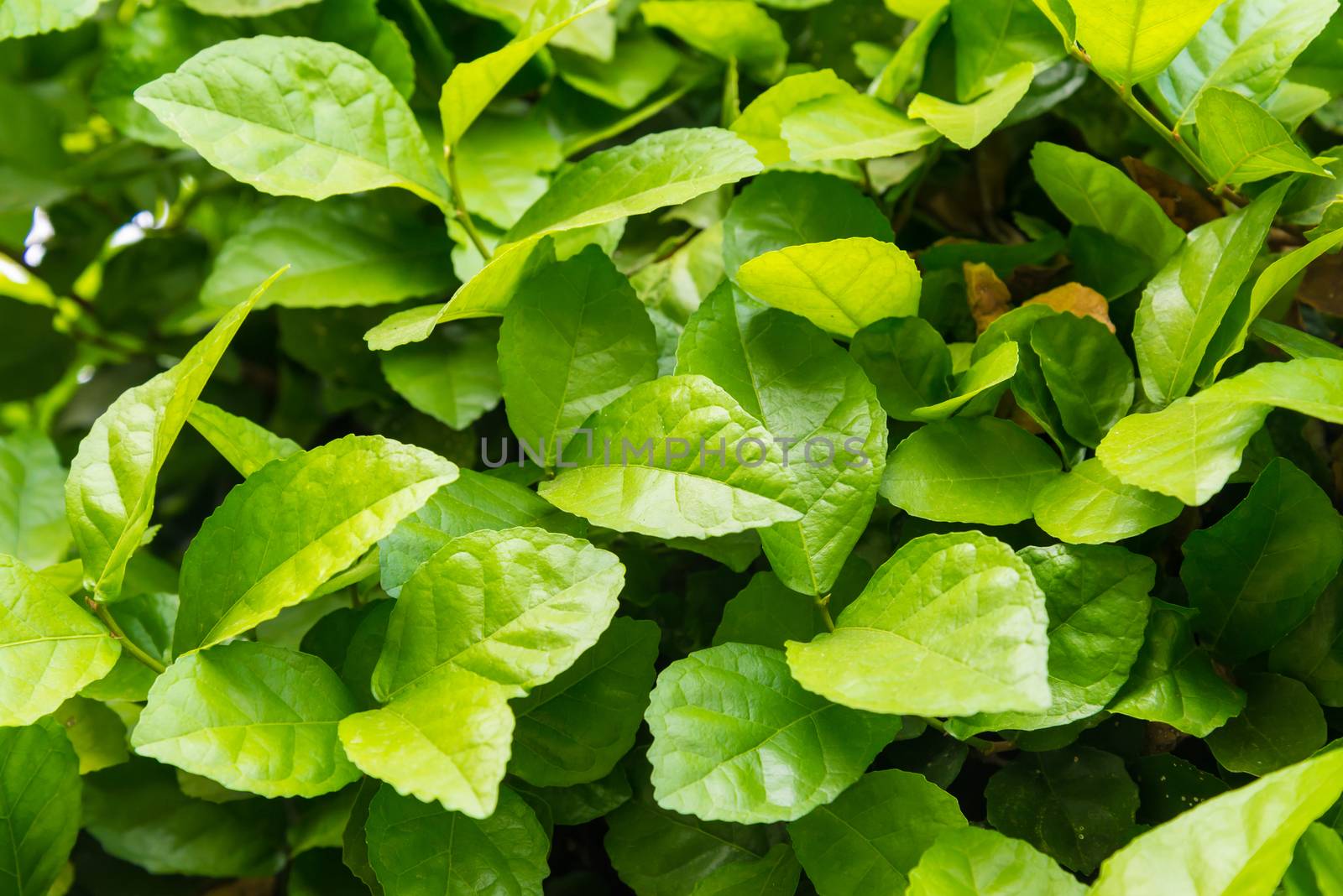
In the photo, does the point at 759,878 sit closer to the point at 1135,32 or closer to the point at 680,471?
the point at 680,471

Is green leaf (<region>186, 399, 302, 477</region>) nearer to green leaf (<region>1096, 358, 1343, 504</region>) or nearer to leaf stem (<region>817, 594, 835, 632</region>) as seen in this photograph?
leaf stem (<region>817, 594, 835, 632</region>)

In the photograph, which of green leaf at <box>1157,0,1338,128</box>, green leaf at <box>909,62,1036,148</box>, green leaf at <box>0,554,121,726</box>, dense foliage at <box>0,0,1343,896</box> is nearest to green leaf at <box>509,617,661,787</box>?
dense foliage at <box>0,0,1343,896</box>

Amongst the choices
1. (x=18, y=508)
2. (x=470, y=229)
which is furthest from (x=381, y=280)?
(x=18, y=508)

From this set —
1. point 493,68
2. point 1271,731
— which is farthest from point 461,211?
point 1271,731

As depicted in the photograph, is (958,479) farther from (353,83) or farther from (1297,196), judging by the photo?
(353,83)

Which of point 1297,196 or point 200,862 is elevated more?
point 1297,196

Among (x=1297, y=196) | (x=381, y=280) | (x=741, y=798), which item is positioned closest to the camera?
(x=741, y=798)
